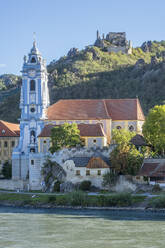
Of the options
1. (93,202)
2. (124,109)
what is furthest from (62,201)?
(124,109)

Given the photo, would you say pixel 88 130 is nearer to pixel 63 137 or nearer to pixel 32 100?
pixel 63 137

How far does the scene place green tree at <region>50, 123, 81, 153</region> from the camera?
69.6 meters

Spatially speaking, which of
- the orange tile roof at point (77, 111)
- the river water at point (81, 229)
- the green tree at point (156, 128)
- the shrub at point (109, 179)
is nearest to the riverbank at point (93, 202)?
the river water at point (81, 229)

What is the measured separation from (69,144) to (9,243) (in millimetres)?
29609

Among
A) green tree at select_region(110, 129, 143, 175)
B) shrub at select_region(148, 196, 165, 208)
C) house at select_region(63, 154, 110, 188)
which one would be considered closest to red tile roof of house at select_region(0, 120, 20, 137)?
house at select_region(63, 154, 110, 188)

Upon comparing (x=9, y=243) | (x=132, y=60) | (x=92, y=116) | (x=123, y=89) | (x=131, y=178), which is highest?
(x=132, y=60)

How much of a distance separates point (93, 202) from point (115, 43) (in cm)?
13930

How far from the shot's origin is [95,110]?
80688 mm

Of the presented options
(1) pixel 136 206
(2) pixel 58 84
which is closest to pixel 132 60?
(2) pixel 58 84

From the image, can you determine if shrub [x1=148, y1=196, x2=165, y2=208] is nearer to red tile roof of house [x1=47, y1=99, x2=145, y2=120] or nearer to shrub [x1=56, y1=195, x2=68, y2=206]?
shrub [x1=56, y1=195, x2=68, y2=206]

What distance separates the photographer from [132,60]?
18262 cm

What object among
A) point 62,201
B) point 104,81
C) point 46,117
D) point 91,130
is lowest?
point 62,201

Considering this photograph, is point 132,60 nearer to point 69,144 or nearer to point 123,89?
point 123,89

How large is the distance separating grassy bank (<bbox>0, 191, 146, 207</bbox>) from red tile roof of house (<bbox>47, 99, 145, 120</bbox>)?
18.8 metres
